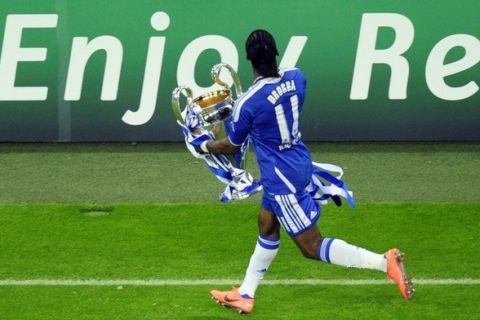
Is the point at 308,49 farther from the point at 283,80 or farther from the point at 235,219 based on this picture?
the point at 283,80

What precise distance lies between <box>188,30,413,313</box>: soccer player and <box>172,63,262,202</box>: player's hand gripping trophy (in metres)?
0.11

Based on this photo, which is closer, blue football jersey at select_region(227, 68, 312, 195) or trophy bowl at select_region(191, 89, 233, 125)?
blue football jersey at select_region(227, 68, 312, 195)

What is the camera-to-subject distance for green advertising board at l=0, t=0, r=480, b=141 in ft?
41.2

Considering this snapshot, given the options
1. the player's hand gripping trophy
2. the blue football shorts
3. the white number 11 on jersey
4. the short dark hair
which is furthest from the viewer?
the player's hand gripping trophy

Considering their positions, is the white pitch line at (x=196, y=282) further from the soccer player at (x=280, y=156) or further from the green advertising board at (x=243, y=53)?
the green advertising board at (x=243, y=53)

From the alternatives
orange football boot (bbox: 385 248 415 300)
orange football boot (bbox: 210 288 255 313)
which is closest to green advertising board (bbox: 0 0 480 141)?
orange football boot (bbox: 210 288 255 313)

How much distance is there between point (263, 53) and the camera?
7.79 metres

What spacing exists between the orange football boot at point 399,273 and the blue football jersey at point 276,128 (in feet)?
2.41

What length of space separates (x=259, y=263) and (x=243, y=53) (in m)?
4.59

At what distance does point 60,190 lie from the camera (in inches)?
449

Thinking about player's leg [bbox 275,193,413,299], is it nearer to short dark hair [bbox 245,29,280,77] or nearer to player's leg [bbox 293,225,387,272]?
player's leg [bbox 293,225,387,272]

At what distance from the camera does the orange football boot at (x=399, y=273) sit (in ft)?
26.0

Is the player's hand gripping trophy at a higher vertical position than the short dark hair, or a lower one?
lower

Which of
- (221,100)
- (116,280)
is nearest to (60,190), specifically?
(116,280)
